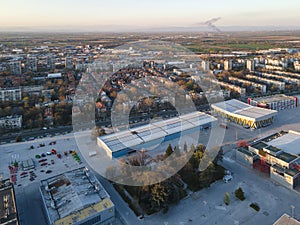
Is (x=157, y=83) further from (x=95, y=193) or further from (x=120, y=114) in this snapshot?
(x=95, y=193)

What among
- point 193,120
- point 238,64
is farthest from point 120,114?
point 238,64

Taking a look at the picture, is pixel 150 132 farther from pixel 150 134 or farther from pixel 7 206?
pixel 7 206

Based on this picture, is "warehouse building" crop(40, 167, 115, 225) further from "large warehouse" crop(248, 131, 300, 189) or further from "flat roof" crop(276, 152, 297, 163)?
"flat roof" crop(276, 152, 297, 163)

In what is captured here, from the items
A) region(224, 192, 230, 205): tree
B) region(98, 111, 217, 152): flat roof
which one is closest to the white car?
region(224, 192, 230, 205): tree

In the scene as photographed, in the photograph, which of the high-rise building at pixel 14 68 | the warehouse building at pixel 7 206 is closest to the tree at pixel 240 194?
the warehouse building at pixel 7 206

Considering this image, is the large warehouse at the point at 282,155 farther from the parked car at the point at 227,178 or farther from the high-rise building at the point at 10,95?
the high-rise building at the point at 10,95

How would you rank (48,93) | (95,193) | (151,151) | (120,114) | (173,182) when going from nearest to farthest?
1. (95,193)
2. (173,182)
3. (151,151)
4. (120,114)
5. (48,93)

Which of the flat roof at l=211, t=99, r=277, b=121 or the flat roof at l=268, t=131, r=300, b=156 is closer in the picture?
the flat roof at l=268, t=131, r=300, b=156
